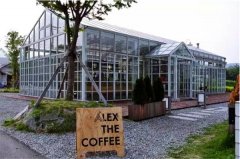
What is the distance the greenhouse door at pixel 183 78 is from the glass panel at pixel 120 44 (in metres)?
4.43

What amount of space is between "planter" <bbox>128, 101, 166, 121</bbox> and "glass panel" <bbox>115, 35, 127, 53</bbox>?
6631 millimetres

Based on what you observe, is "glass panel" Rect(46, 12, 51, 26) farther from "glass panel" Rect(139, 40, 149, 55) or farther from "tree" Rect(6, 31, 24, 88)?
"tree" Rect(6, 31, 24, 88)

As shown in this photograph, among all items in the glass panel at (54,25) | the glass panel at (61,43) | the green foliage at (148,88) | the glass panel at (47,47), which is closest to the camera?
the green foliage at (148,88)

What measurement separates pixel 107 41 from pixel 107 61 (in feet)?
3.94

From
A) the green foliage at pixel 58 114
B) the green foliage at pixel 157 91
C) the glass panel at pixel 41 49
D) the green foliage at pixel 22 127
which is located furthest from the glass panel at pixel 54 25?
the green foliage at pixel 22 127

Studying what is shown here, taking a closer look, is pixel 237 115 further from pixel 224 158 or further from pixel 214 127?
pixel 214 127

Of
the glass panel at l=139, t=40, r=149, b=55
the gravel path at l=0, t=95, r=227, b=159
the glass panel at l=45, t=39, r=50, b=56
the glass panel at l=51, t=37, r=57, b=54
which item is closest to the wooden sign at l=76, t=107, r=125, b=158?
the gravel path at l=0, t=95, r=227, b=159

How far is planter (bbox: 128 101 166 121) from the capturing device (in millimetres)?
10289

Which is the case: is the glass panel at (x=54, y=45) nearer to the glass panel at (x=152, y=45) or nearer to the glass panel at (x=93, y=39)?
the glass panel at (x=93, y=39)

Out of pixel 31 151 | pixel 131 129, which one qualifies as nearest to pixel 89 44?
pixel 131 129

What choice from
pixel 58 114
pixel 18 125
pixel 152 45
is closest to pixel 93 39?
pixel 152 45

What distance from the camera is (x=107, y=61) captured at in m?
16.4

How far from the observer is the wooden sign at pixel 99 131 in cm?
557

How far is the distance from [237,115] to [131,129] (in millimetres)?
5219
